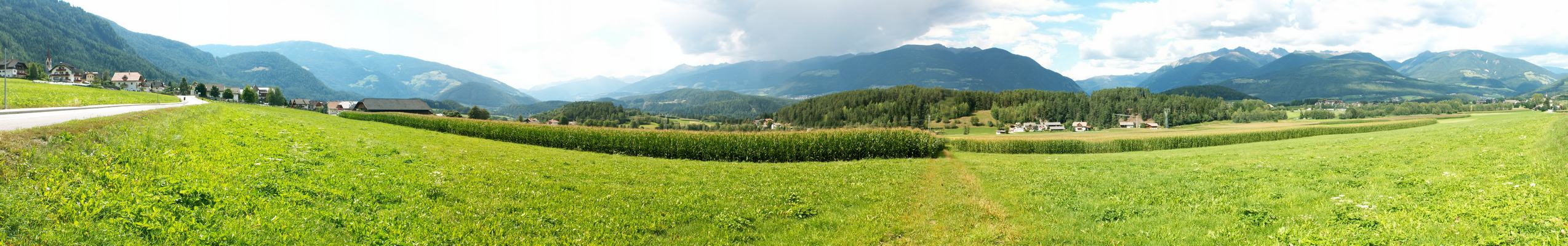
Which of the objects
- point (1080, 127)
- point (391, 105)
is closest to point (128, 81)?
point (391, 105)

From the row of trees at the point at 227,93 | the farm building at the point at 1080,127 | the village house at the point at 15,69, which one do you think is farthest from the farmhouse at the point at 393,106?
the farm building at the point at 1080,127

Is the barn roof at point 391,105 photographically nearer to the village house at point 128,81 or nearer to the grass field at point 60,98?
the village house at point 128,81

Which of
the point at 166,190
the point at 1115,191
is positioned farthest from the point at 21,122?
the point at 1115,191

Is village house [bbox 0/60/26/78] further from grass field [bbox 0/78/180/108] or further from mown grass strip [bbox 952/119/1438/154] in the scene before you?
mown grass strip [bbox 952/119/1438/154]

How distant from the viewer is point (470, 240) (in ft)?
29.1

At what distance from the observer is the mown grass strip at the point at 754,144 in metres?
33.2

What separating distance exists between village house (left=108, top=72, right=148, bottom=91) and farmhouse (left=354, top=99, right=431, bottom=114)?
49.2 meters

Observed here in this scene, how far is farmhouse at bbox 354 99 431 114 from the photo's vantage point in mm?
129000

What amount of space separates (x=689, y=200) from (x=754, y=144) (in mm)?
19780

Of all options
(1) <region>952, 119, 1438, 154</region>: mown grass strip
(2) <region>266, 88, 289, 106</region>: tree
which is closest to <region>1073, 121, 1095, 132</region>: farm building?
(1) <region>952, 119, 1438, 154</region>: mown grass strip

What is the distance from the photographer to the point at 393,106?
429 feet

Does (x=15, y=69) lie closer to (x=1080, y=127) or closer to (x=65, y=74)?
(x=65, y=74)

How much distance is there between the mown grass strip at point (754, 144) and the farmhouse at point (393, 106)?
374 feet

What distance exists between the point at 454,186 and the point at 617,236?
19.5 ft
